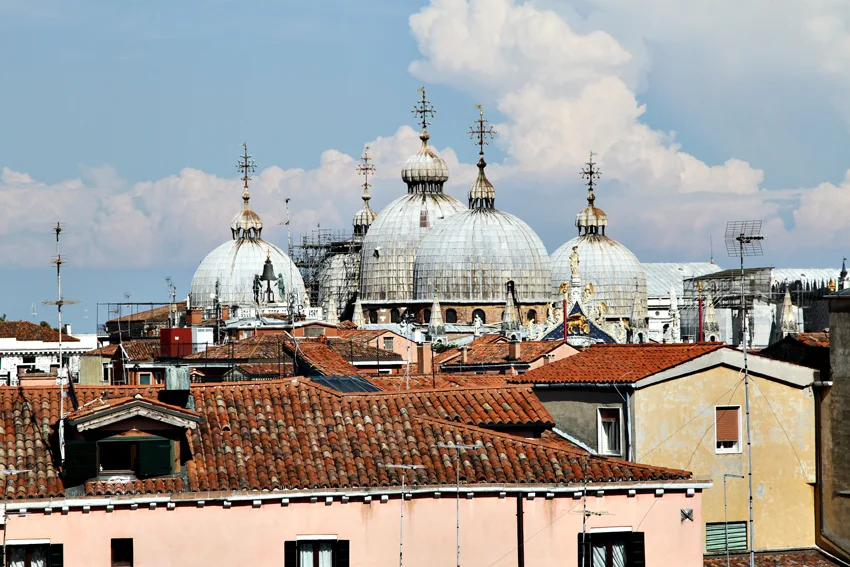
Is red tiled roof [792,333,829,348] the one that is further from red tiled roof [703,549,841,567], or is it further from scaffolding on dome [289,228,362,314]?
scaffolding on dome [289,228,362,314]

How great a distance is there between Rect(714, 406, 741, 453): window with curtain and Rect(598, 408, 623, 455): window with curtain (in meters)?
1.16

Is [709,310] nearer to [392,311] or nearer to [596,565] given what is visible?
[392,311]

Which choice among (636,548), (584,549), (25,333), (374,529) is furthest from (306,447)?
(25,333)

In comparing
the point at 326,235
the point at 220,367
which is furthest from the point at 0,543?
the point at 326,235

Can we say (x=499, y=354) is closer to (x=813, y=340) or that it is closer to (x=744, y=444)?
(x=813, y=340)

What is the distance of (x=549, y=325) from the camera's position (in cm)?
8225

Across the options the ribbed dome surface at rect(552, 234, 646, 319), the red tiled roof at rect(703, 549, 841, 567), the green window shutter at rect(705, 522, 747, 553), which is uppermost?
the ribbed dome surface at rect(552, 234, 646, 319)

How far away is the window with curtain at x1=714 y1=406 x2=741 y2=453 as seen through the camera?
22.0 meters

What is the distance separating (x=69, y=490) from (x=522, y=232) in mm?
80007

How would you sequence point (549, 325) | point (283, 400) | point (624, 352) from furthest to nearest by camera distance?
point (549, 325), point (624, 352), point (283, 400)

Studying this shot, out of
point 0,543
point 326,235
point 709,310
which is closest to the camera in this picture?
point 0,543

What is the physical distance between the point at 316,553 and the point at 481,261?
3025 inches

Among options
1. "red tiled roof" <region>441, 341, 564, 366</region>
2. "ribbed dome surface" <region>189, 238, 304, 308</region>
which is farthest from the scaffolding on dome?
"red tiled roof" <region>441, 341, 564, 366</region>

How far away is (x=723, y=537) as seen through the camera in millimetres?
21547
